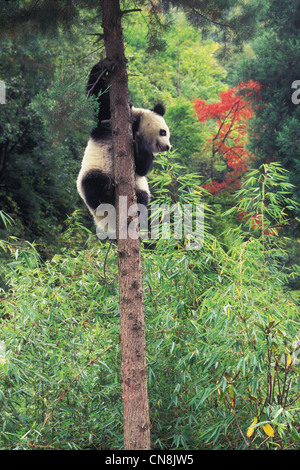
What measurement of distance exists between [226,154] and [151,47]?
5.68 m

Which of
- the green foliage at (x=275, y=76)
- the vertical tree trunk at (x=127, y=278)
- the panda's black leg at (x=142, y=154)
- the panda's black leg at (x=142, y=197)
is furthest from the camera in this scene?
the green foliage at (x=275, y=76)

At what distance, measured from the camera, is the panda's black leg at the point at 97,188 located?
11.2 ft

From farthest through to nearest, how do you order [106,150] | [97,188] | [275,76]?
[275,76], [106,150], [97,188]

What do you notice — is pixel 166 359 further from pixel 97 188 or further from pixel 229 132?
pixel 229 132

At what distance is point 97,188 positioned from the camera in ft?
11.3

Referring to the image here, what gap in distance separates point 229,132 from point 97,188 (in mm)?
6497

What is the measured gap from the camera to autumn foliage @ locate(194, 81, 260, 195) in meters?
8.81

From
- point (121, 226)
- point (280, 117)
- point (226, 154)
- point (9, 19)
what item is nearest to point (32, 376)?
point (121, 226)

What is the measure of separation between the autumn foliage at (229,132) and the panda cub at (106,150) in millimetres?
4851

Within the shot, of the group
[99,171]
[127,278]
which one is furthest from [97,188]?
[127,278]

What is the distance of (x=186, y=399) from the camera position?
3.08 m

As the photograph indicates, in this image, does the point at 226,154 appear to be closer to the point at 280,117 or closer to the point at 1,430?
the point at 280,117

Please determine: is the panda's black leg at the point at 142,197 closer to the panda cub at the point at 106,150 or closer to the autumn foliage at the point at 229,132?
the panda cub at the point at 106,150

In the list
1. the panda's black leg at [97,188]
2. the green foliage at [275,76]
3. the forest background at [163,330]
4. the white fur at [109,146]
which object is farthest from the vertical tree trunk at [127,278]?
the green foliage at [275,76]
